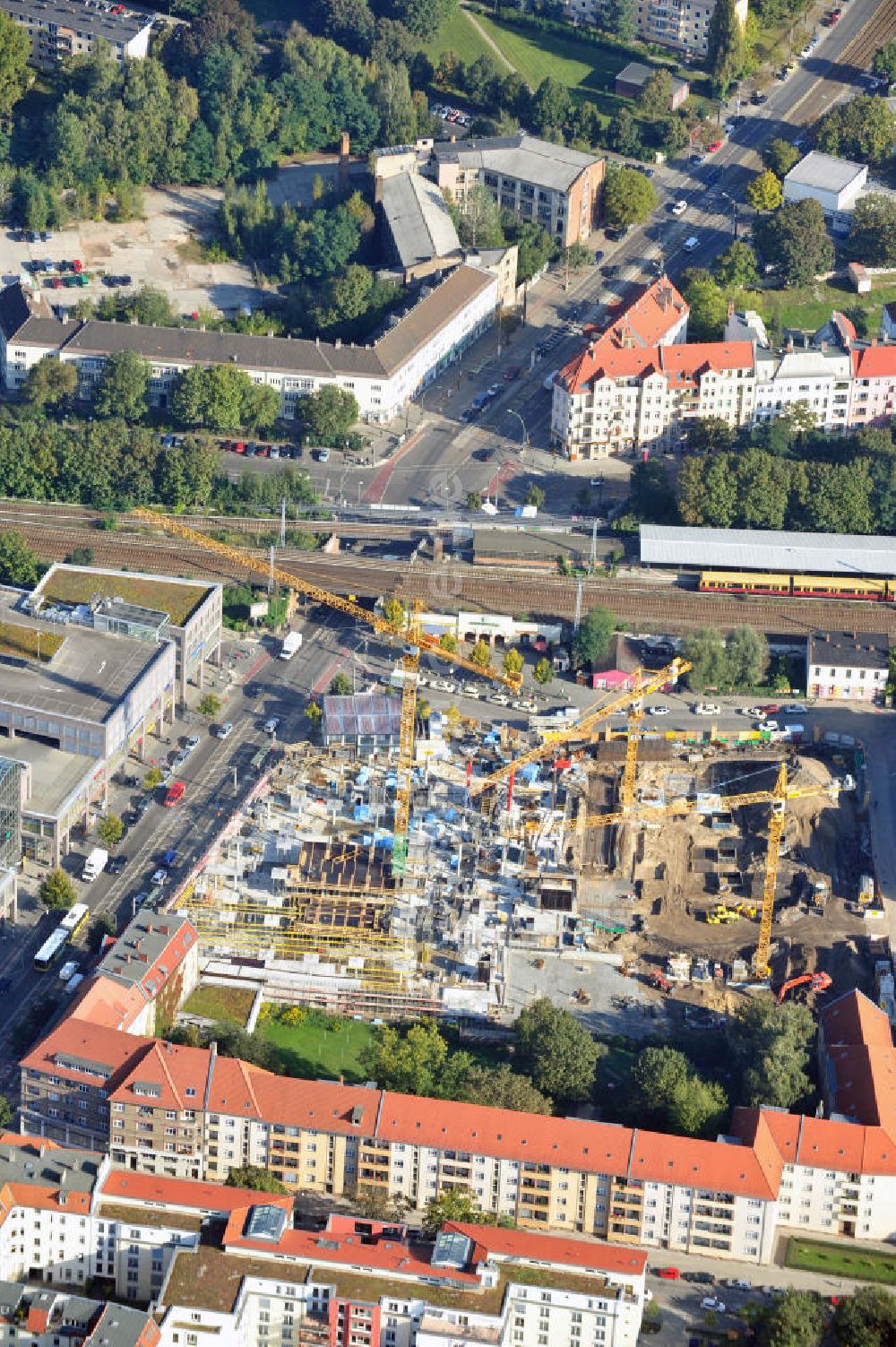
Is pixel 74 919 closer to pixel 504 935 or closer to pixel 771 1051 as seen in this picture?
pixel 504 935

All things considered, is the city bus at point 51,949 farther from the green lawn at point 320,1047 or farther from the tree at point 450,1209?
the tree at point 450,1209

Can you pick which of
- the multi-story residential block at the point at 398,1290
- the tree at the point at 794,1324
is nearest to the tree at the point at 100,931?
the multi-story residential block at the point at 398,1290

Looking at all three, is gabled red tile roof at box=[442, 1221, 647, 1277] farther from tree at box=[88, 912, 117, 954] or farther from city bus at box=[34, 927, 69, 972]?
city bus at box=[34, 927, 69, 972]

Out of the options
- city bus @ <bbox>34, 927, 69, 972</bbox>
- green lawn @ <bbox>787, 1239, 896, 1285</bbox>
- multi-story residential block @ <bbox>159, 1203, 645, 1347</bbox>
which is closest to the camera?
multi-story residential block @ <bbox>159, 1203, 645, 1347</bbox>

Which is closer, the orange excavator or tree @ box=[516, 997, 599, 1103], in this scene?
tree @ box=[516, 997, 599, 1103]

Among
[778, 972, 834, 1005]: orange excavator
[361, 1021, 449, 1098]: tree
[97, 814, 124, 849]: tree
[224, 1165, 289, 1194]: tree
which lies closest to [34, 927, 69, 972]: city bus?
[97, 814, 124, 849]: tree

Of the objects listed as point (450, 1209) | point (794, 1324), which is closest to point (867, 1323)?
point (794, 1324)
